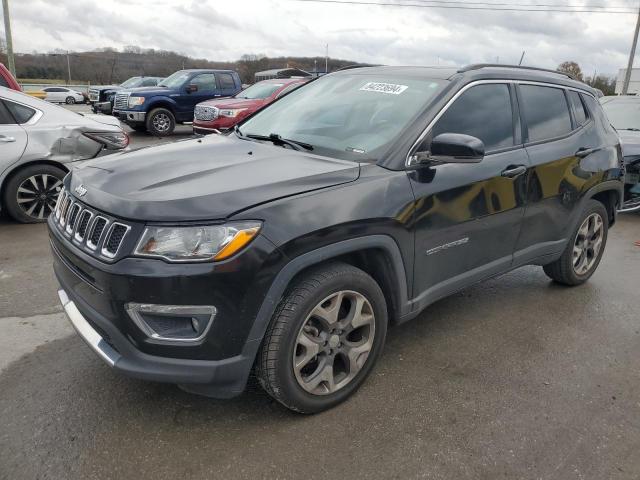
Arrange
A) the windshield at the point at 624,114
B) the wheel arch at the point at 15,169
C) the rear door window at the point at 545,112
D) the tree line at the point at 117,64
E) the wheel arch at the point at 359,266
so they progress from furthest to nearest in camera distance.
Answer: the tree line at the point at 117,64 → the windshield at the point at 624,114 → the wheel arch at the point at 15,169 → the rear door window at the point at 545,112 → the wheel arch at the point at 359,266

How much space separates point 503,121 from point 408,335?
1.56 m

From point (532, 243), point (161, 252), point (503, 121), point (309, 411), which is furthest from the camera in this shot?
point (532, 243)

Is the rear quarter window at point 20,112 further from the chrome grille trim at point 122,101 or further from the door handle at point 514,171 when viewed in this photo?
the chrome grille trim at point 122,101

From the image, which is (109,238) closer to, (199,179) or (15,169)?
(199,179)

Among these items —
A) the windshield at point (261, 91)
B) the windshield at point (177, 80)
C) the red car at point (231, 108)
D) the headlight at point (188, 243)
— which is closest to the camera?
the headlight at point (188, 243)

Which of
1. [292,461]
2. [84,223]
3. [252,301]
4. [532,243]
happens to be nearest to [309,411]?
[292,461]

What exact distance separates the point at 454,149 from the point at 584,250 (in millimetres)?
2385

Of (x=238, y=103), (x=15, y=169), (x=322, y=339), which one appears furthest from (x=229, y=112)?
(x=322, y=339)

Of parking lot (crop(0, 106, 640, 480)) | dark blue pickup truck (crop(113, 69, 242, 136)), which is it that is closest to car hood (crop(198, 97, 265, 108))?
dark blue pickup truck (crop(113, 69, 242, 136))

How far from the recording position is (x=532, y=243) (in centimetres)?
374

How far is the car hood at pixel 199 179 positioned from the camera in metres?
2.20

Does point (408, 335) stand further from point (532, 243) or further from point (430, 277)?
point (532, 243)

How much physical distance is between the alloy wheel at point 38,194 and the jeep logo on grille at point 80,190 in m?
3.53

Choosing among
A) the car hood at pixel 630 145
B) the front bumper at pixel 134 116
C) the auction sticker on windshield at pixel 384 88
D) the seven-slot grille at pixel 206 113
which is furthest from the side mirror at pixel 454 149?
the front bumper at pixel 134 116
